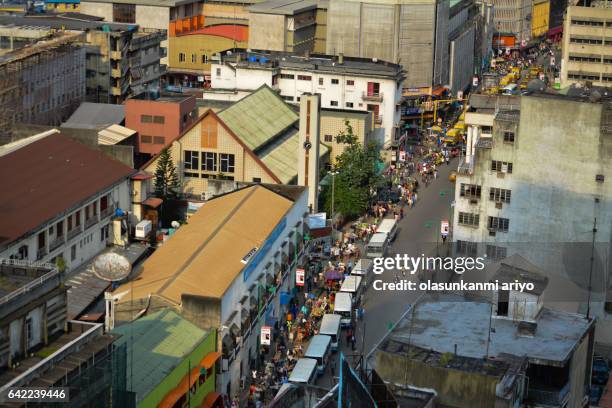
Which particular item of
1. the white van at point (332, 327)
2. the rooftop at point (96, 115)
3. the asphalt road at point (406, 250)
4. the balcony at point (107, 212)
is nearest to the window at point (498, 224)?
the asphalt road at point (406, 250)

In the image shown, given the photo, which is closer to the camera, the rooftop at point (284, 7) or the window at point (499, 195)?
the window at point (499, 195)

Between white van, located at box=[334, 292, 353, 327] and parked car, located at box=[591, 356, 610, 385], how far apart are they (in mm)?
12662

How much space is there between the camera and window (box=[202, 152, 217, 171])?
9194 cm

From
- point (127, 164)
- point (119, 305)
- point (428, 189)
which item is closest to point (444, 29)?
point (428, 189)

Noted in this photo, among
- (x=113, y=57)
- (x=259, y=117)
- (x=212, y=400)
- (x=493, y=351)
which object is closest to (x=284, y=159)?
(x=259, y=117)

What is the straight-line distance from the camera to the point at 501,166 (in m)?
77.0

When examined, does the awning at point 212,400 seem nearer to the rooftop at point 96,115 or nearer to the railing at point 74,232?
the railing at point 74,232

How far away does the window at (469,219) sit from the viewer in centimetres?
7794

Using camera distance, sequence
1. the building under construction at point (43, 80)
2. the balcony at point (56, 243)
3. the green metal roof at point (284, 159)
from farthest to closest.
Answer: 1. the building under construction at point (43, 80)
2. the green metal roof at point (284, 159)
3. the balcony at point (56, 243)

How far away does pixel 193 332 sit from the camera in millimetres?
61250

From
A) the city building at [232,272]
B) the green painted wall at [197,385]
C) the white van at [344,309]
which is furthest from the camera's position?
the white van at [344,309]

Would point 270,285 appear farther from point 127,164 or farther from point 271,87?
point 271,87

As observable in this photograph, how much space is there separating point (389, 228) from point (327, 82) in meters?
30.3

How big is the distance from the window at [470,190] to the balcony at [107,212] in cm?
1917
